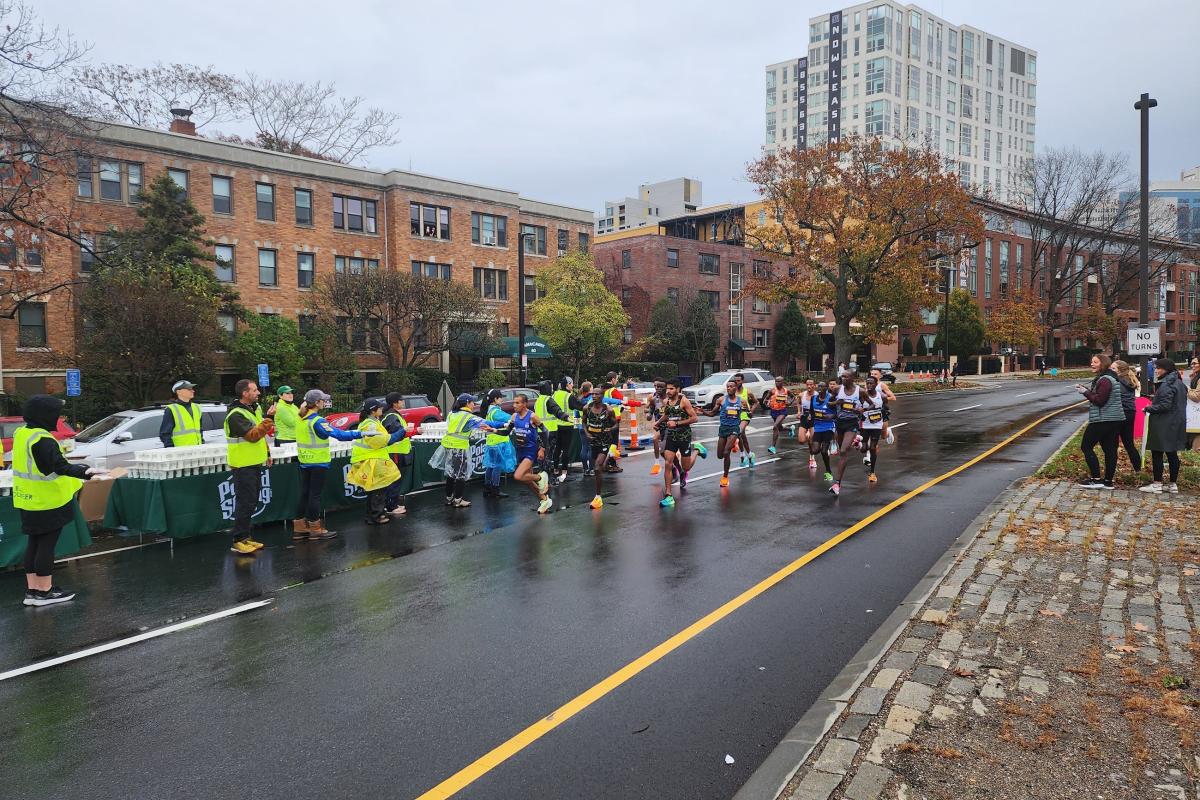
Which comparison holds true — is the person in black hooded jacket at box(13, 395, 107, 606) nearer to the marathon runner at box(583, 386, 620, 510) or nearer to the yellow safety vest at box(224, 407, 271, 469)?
the yellow safety vest at box(224, 407, 271, 469)

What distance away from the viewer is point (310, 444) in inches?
386

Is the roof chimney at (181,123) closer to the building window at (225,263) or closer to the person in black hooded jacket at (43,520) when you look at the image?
the building window at (225,263)

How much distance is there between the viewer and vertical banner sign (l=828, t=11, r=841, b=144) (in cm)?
10919

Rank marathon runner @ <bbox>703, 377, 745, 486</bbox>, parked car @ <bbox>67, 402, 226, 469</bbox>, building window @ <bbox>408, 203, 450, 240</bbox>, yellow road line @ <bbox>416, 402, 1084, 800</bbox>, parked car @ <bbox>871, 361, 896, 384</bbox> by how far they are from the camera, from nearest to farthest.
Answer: yellow road line @ <bbox>416, 402, 1084, 800</bbox> → marathon runner @ <bbox>703, 377, 745, 486</bbox> → parked car @ <bbox>67, 402, 226, 469</bbox> → parked car @ <bbox>871, 361, 896, 384</bbox> → building window @ <bbox>408, 203, 450, 240</bbox>

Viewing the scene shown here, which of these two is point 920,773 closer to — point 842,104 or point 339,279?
point 339,279

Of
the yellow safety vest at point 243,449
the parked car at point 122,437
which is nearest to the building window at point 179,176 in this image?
the parked car at point 122,437

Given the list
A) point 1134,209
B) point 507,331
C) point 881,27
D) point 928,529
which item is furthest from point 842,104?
point 928,529

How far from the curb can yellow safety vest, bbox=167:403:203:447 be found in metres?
8.90

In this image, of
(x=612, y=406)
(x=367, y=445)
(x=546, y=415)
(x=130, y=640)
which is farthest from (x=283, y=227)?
(x=130, y=640)

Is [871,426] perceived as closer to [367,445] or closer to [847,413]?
[847,413]

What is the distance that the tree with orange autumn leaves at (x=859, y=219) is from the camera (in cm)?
3916

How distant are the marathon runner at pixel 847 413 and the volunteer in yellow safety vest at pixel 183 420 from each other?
30.5ft

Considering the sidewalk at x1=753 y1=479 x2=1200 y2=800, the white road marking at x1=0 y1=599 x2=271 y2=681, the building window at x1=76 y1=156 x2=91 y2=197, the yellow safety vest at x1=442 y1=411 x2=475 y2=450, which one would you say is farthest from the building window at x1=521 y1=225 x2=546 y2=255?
the sidewalk at x1=753 y1=479 x2=1200 y2=800

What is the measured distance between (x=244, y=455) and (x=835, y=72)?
118 meters
